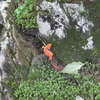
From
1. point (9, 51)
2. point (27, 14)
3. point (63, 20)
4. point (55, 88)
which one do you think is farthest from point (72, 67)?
point (27, 14)

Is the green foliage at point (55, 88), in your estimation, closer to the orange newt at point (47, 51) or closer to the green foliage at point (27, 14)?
the orange newt at point (47, 51)

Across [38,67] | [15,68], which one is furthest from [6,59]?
[38,67]

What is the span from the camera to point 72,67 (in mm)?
5234

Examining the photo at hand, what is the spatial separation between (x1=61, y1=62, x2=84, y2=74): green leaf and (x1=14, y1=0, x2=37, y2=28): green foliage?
3.69 feet

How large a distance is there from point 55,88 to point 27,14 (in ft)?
5.43


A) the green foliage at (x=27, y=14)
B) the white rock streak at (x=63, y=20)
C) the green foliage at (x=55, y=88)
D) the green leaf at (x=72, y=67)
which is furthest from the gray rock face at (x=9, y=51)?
the green leaf at (x=72, y=67)

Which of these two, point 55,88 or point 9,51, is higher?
point 9,51

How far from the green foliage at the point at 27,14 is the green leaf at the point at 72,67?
1.12 metres

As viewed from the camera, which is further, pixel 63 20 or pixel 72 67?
pixel 63 20

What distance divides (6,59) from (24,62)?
1.14 feet

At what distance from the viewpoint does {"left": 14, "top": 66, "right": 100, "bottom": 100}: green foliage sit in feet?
16.4

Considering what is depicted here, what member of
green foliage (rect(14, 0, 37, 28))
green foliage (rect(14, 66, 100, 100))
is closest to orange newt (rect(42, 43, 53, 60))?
green foliage (rect(14, 66, 100, 100))

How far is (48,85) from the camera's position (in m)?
5.13

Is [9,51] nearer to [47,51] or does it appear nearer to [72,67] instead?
[47,51]
